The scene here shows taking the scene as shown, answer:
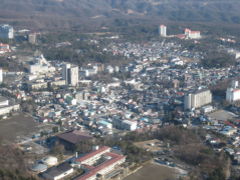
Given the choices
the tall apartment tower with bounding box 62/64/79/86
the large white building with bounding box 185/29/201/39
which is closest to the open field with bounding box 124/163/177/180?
the tall apartment tower with bounding box 62/64/79/86

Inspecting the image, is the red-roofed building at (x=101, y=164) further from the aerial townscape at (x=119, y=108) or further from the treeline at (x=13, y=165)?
the treeline at (x=13, y=165)

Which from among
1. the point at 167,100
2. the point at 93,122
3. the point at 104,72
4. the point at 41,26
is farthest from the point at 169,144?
the point at 41,26

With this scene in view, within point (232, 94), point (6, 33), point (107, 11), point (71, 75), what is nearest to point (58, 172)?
point (232, 94)

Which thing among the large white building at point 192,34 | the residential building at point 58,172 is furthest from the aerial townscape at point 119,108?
the large white building at point 192,34

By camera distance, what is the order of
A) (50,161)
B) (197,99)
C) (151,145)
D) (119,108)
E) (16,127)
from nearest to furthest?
(50,161) → (151,145) → (16,127) → (197,99) → (119,108)

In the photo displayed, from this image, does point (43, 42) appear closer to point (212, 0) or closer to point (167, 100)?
point (167, 100)

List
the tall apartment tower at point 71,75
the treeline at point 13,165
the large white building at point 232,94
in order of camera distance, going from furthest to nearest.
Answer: the tall apartment tower at point 71,75 < the large white building at point 232,94 < the treeline at point 13,165

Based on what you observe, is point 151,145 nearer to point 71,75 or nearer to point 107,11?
point 71,75
